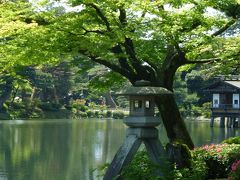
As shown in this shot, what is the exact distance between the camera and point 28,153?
2100 centimetres

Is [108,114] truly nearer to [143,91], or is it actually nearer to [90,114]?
[90,114]

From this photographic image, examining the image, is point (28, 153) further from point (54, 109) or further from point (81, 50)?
point (54, 109)

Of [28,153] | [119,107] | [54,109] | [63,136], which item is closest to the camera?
[28,153]

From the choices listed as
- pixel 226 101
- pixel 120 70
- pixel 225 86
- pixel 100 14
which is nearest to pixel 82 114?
pixel 226 101

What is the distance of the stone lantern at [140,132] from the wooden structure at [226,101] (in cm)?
3159

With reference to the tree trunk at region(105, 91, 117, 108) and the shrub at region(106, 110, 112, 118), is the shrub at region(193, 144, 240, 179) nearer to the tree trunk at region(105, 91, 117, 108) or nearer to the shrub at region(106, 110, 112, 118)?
the shrub at region(106, 110, 112, 118)

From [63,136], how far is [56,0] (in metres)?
19.7

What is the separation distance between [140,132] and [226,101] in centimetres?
3418

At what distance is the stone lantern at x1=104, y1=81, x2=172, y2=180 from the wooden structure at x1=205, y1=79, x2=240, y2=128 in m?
31.6

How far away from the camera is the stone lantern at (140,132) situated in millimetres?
9477

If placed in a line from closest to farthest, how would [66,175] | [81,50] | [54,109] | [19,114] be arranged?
[81,50] < [66,175] < [19,114] < [54,109]

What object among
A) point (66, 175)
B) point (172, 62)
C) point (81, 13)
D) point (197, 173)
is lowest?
point (66, 175)

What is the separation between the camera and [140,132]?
948 cm

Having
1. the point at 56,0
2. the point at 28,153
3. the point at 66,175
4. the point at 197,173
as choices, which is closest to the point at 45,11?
the point at 56,0
